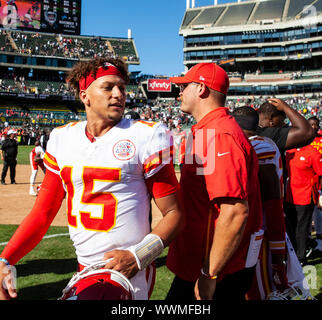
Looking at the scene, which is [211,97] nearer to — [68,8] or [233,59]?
[68,8]

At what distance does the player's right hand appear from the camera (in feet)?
7.10

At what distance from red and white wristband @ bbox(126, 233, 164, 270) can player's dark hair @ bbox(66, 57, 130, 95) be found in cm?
114

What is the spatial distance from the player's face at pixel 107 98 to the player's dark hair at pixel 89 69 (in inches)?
4.5

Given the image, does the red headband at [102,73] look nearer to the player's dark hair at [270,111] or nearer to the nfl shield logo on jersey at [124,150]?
the nfl shield logo on jersey at [124,150]

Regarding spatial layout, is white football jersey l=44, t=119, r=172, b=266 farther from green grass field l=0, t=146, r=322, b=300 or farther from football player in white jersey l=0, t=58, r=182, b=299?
green grass field l=0, t=146, r=322, b=300

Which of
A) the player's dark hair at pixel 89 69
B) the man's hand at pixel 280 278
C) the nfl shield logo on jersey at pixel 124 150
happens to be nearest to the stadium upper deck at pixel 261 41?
the man's hand at pixel 280 278

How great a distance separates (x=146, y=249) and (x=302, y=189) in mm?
4773

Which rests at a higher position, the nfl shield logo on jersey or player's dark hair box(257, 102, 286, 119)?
player's dark hair box(257, 102, 286, 119)

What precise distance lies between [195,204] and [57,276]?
3.81m

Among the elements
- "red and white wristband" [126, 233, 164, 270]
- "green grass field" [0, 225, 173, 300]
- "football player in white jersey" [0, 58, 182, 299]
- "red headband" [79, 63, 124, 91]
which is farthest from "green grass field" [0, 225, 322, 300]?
"red headband" [79, 63, 124, 91]

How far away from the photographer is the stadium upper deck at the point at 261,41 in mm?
61812

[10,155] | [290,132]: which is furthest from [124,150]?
[10,155]
